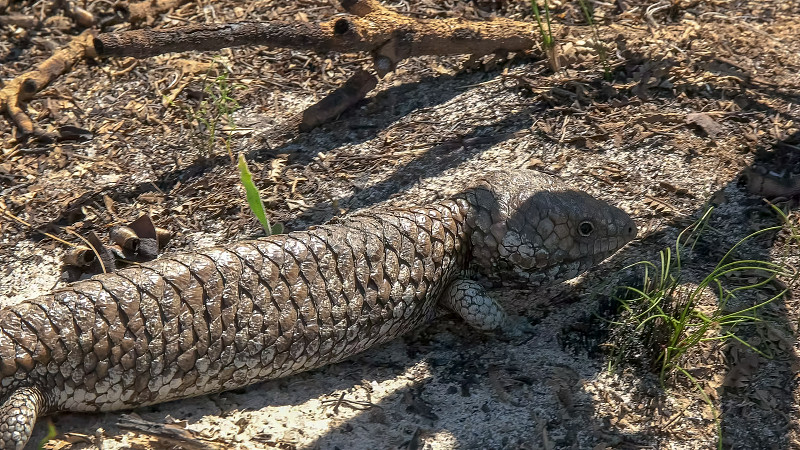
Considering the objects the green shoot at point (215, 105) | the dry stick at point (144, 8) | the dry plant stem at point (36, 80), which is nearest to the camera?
the green shoot at point (215, 105)

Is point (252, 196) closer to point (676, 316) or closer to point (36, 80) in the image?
point (676, 316)

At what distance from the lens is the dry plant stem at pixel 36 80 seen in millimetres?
6051

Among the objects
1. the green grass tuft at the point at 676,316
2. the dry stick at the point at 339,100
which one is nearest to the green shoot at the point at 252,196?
the dry stick at the point at 339,100

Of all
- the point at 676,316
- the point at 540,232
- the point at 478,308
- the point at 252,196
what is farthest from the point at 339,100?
the point at 676,316

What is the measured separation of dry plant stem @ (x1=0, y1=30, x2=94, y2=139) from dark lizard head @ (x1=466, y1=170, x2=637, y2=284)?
11.0 feet

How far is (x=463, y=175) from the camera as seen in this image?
17.7 feet

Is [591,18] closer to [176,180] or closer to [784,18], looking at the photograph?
[784,18]

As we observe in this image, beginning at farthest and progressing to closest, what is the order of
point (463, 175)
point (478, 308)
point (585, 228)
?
point (463, 175), point (585, 228), point (478, 308)

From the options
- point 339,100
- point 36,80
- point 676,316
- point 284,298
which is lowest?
point 676,316

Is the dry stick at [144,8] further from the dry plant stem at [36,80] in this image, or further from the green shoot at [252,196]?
the green shoot at [252,196]

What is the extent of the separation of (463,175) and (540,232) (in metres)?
0.98

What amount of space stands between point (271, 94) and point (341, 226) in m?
2.07

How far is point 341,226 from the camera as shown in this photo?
14.9ft

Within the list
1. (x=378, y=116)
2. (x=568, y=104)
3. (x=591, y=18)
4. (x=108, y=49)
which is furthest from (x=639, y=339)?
(x=108, y=49)
